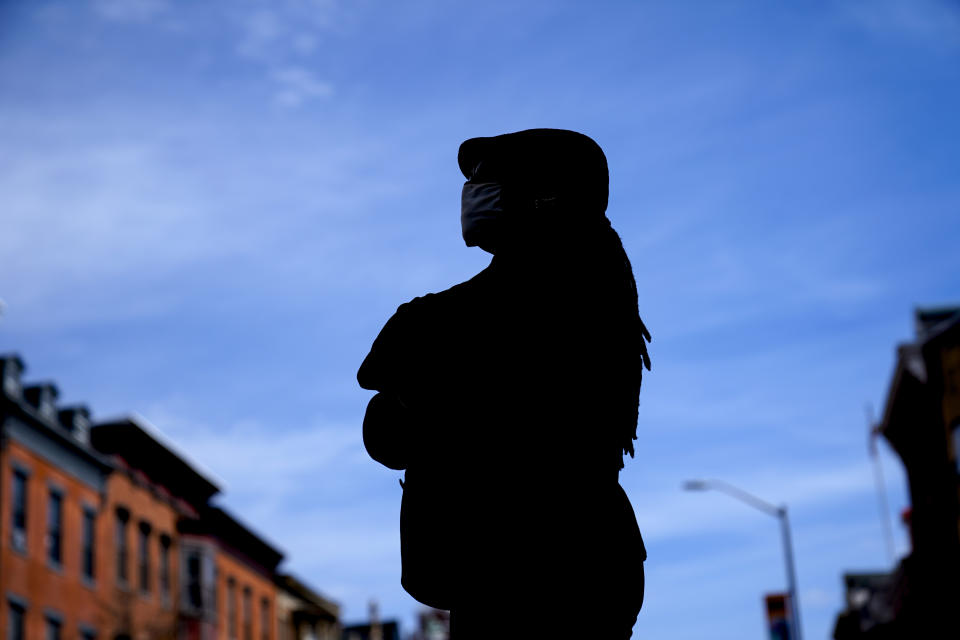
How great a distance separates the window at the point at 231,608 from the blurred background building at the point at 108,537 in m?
0.07

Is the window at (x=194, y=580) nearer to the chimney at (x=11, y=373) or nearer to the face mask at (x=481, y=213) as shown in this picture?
the chimney at (x=11, y=373)

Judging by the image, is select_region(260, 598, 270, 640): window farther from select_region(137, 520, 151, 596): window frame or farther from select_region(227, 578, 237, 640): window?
select_region(137, 520, 151, 596): window frame

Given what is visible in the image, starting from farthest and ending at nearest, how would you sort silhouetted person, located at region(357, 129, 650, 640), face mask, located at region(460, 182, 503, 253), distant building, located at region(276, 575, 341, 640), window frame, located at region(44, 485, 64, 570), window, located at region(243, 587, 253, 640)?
distant building, located at region(276, 575, 341, 640) → window, located at region(243, 587, 253, 640) → window frame, located at region(44, 485, 64, 570) → face mask, located at region(460, 182, 503, 253) → silhouetted person, located at region(357, 129, 650, 640)

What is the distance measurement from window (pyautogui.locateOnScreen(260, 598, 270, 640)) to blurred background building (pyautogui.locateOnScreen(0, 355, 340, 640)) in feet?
1.16

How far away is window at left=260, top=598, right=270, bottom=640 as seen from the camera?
5353 cm

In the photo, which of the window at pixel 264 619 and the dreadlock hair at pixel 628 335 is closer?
the dreadlock hair at pixel 628 335

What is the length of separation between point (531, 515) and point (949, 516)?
39.2m

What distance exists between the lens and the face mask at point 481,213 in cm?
351

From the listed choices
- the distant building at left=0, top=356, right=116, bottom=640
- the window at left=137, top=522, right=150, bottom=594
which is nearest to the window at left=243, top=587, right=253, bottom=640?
the window at left=137, top=522, right=150, bottom=594

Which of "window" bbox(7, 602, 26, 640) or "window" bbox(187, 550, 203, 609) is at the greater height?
"window" bbox(187, 550, 203, 609)

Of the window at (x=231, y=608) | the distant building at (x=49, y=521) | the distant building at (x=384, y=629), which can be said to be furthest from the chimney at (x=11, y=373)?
the distant building at (x=384, y=629)

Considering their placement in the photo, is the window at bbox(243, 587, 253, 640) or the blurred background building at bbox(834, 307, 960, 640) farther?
the window at bbox(243, 587, 253, 640)

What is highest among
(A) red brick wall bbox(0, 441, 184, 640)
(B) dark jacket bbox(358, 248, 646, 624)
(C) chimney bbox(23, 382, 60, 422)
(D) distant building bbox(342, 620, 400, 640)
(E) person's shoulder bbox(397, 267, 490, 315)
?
(C) chimney bbox(23, 382, 60, 422)

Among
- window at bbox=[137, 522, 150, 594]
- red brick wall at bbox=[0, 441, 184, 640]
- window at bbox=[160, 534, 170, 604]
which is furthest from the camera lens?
window at bbox=[160, 534, 170, 604]
